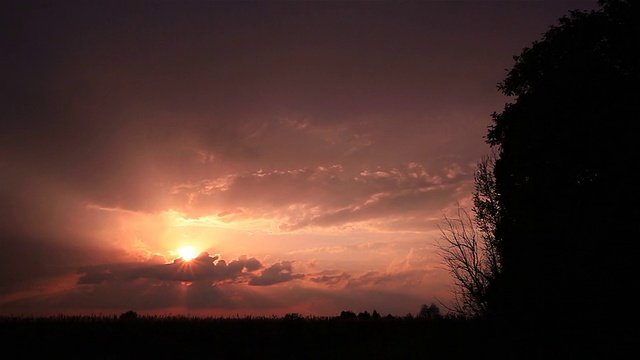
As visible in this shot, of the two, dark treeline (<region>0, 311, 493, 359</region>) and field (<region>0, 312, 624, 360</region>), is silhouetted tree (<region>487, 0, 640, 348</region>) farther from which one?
dark treeline (<region>0, 311, 493, 359</region>)

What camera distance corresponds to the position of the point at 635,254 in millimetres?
14656

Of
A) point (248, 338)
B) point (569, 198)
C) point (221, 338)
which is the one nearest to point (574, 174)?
point (569, 198)

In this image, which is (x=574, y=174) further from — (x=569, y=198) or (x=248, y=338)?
(x=248, y=338)

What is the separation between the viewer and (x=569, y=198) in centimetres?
1702

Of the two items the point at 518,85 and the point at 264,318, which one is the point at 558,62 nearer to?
the point at 518,85

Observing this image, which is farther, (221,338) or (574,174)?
(221,338)

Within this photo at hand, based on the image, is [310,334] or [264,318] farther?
[264,318]

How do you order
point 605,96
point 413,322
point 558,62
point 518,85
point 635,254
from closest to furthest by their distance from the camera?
point 635,254, point 605,96, point 558,62, point 518,85, point 413,322

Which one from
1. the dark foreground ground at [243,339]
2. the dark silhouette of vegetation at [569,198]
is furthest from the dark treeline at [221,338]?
the dark silhouette of vegetation at [569,198]

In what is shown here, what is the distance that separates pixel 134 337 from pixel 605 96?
3054 centimetres

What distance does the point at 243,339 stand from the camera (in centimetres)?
2753

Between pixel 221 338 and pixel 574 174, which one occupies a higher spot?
pixel 574 174

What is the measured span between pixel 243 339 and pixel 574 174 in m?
23.2

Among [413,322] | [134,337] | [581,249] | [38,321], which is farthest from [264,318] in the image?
[581,249]
